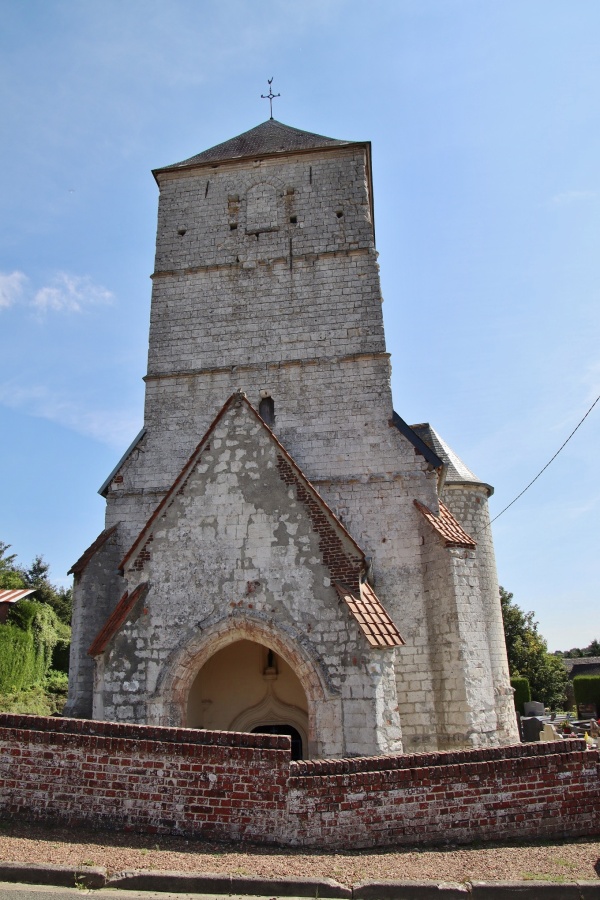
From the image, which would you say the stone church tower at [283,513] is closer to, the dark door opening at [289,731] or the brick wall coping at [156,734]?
the dark door opening at [289,731]

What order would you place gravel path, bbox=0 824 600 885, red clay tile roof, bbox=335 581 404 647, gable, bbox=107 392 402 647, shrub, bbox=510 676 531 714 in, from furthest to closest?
shrub, bbox=510 676 531 714, gable, bbox=107 392 402 647, red clay tile roof, bbox=335 581 404 647, gravel path, bbox=0 824 600 885

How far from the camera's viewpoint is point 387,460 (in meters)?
13.8

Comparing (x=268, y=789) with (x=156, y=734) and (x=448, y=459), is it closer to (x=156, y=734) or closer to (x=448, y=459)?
(x=156, y=734)

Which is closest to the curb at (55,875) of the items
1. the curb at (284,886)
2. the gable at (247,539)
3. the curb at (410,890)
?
the curb at (284,886)

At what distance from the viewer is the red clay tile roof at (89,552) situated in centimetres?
1312

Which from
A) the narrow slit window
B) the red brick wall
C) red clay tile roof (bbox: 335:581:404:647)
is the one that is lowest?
the red brick wall

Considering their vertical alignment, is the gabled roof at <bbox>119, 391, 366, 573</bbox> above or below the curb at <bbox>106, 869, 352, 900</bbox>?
above

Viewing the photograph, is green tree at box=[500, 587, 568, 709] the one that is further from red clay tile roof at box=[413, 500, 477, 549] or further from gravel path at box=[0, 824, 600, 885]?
gravel path at box=[0, 824, 600, 885]

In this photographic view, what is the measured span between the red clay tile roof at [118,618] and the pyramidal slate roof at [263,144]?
12.4 m

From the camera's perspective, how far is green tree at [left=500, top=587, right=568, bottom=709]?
133 feet

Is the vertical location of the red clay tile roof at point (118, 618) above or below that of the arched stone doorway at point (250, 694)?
above

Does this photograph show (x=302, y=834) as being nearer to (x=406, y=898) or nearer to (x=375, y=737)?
(x=406, y=898)

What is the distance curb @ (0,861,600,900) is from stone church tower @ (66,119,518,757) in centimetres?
346

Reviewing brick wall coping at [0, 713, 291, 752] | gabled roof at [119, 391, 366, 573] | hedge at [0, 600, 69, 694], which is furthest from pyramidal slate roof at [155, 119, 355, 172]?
hedge at [0, 600, 69, 694]
